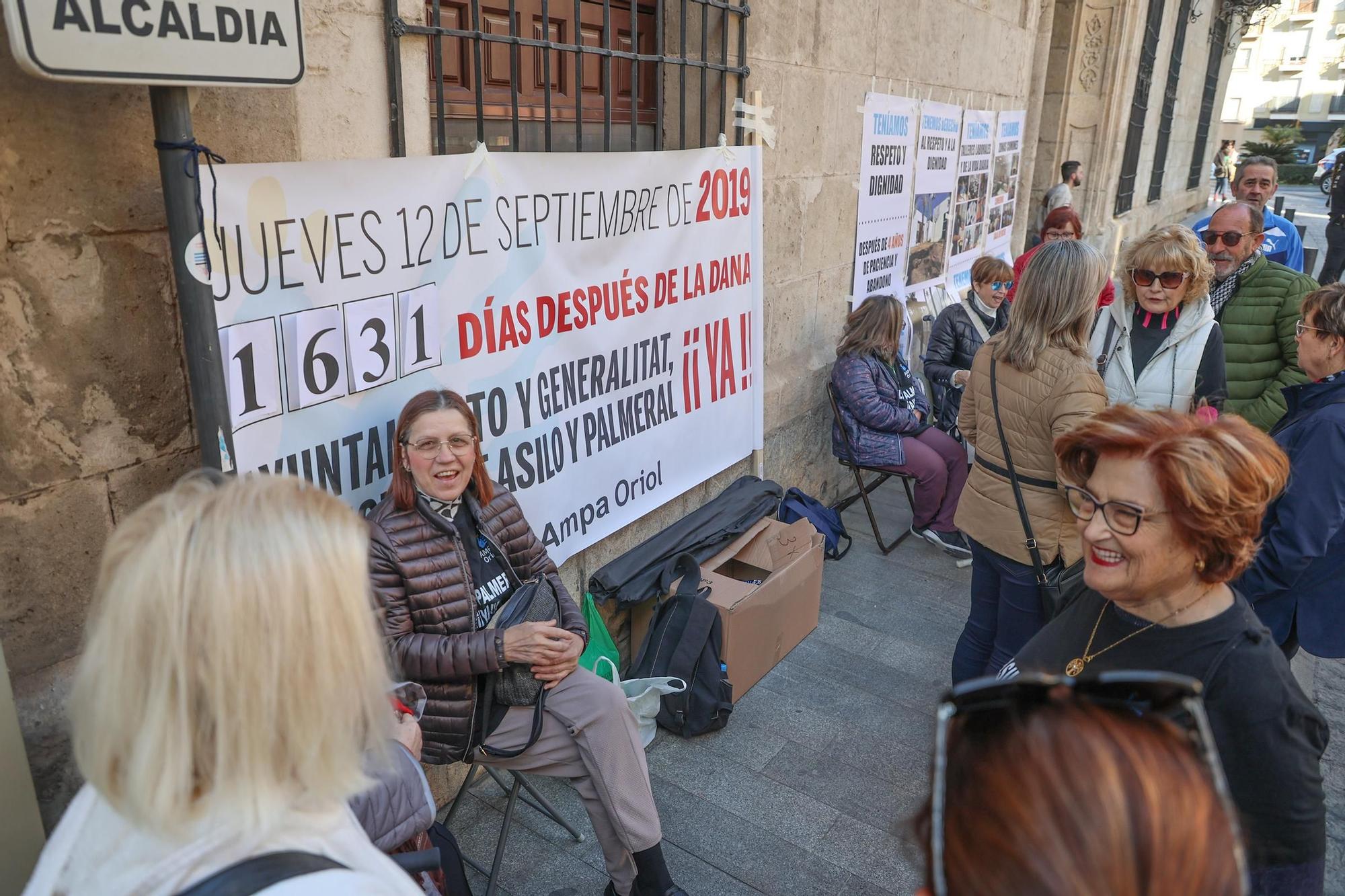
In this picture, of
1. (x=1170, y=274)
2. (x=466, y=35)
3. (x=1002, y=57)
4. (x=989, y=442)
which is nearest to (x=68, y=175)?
(x=466, y=35)

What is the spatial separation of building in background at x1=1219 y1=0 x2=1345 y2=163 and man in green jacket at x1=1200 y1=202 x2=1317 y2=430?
5181cm

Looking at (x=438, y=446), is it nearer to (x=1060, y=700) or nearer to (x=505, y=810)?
(x=505, y=810)

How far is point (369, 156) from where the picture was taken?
2.34 meters

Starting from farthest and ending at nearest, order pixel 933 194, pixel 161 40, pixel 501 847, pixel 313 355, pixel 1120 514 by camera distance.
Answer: pixel 933 194
pixel 501 847
pixel 313 355
pixel 1120 514
pixel 161 40

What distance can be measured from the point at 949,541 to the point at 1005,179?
412cm

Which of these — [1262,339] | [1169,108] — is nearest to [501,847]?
[1262,339]

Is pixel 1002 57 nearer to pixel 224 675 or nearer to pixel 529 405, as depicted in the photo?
pixel 529 405

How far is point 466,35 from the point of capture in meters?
2.53

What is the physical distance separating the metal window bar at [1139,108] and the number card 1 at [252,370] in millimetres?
11472

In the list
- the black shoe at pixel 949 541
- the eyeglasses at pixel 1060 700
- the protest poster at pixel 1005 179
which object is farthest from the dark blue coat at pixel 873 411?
the eyeglasses at pixel 1060 700

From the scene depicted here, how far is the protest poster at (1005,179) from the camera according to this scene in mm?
7211

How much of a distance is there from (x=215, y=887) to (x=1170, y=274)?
3.42m

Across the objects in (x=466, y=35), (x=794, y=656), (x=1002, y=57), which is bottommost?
(x=794, y=656)

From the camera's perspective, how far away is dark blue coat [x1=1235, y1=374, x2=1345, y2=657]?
2.31m
